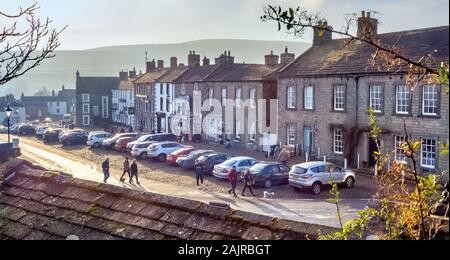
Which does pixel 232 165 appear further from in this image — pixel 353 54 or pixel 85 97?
pixel 85 97

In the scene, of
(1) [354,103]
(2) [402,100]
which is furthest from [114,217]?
(1) [354,103]

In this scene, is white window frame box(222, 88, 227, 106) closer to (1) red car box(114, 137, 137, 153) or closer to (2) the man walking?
(1) red car box(114, 137, 137, 153)

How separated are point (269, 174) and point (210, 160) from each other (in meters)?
5.81

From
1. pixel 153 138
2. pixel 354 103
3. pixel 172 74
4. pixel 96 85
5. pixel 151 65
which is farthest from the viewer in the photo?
pixel 96 85

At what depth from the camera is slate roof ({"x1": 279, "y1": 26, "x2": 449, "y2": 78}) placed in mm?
25938

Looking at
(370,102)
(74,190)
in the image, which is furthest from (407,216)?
(370,102)

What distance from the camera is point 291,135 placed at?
34781 millimetres

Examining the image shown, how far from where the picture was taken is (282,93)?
35312 millimetres

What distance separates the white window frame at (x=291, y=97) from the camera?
34.1m

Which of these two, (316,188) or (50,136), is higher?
(50,136)

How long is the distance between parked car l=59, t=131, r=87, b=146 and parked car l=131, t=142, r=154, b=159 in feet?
45.6

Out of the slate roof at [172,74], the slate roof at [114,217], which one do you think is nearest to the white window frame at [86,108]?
the slate roof at [172,74]

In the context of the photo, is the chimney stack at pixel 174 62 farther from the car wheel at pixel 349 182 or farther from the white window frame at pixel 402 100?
the car wheel at pixel 349 182

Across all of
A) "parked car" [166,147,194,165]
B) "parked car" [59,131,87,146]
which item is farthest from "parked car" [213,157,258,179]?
"parked car" [59,131,87,146]
